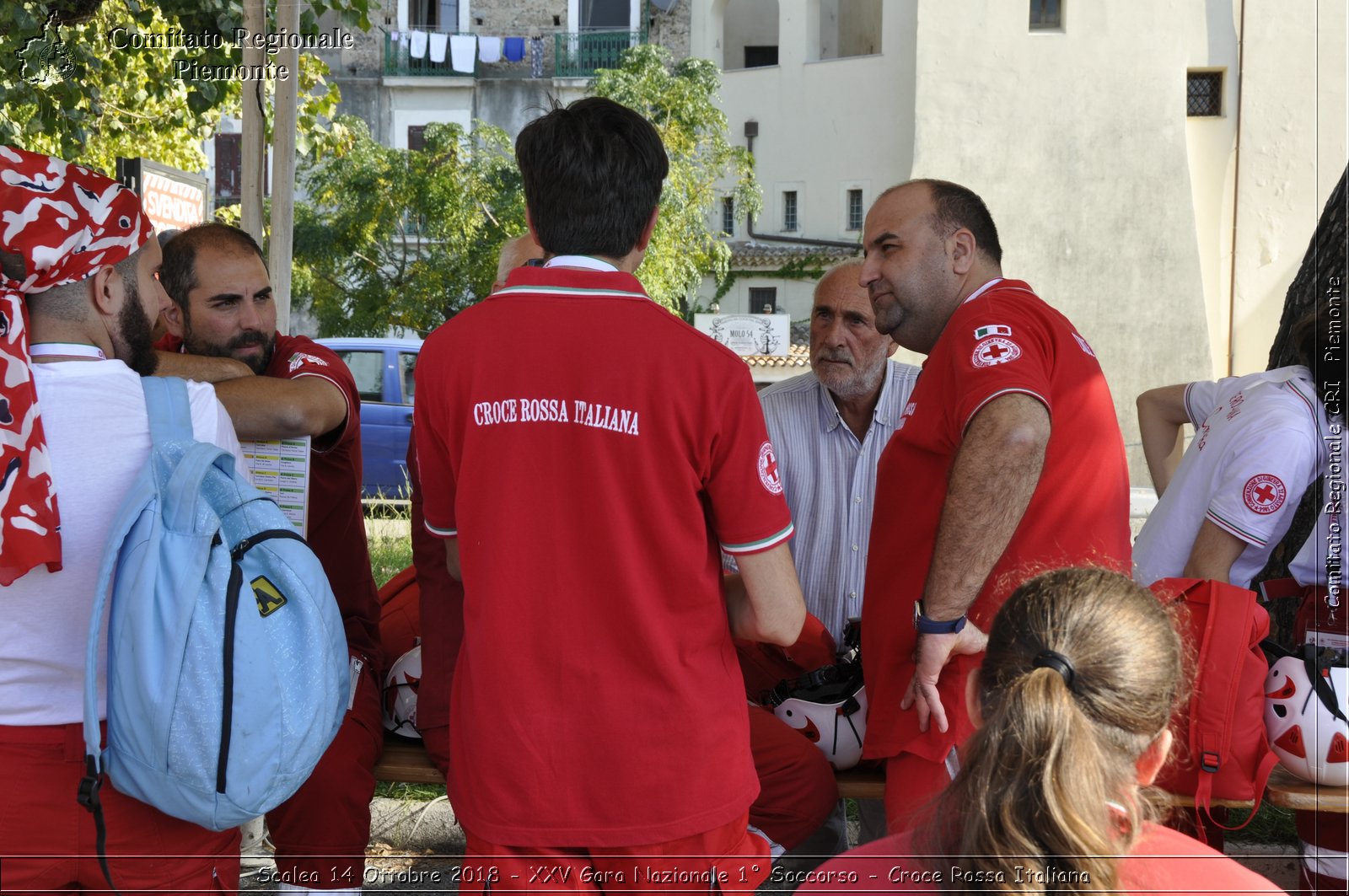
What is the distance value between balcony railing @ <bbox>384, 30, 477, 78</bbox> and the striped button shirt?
113 feet

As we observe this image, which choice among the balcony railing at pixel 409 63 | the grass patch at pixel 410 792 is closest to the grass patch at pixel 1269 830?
the grass patch at pixel 410 792

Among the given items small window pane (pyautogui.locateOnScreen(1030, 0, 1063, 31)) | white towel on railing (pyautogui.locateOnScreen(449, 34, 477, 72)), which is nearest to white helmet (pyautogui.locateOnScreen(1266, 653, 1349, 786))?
small window pane (pyautogui.locateOnScreen(1030, 0, 1063, 31))

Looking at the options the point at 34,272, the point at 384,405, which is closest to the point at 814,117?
the point at 384,405

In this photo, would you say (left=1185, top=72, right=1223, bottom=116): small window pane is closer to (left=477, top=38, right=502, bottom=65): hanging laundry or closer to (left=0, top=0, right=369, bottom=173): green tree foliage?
(left=477, top=38, right=502, bottom=65): hanging laundry

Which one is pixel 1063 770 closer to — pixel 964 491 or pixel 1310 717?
pixel 964 491

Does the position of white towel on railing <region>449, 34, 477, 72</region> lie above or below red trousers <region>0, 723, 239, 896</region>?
above

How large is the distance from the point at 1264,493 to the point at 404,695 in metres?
2.33

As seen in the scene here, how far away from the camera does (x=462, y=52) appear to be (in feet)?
117

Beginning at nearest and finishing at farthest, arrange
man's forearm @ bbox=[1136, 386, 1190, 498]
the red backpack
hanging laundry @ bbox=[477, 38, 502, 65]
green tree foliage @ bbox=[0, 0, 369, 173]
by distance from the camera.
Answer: the red backpack < man's forearm @ bbox=[1136, 386, 1190, 498] < green tree foliage @ bbox=[0, 0, 369, 173] < hanging laundry @ bbox=[477, 38, 502, 65]

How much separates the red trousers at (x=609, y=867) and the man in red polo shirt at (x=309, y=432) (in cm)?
81

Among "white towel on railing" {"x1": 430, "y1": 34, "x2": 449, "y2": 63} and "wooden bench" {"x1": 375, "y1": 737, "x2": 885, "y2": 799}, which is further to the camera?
"white towel on railing" {"x1": 430, "y1": 34, "x2": 449, "y2": 63}

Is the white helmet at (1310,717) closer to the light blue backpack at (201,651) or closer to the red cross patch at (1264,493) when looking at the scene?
the red cross patch at (1264,493)

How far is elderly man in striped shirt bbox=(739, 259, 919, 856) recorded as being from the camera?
12.3 feet

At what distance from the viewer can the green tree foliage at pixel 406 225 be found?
22219mm
